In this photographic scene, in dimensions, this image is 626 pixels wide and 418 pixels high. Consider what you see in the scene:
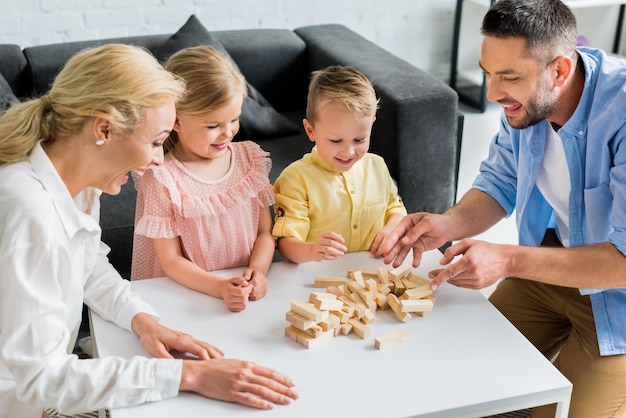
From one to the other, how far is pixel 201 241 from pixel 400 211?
545 mm

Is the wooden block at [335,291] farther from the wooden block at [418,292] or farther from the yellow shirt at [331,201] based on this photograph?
the yellow shirt at [331,201]

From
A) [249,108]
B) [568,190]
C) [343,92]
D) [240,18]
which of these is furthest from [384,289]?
[240,18]

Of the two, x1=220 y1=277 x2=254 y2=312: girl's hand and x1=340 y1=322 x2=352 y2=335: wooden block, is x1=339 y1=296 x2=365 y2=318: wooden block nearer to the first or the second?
x1=340 y1=322 x2=352 y2=335: wooden block

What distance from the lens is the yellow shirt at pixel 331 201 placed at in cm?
193

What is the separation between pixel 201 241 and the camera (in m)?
1.84

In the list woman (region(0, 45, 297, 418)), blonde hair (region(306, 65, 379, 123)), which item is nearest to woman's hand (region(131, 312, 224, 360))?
woman (region(0, 45, 297, 418))

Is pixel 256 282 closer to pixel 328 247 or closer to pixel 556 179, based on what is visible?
pixel 328 247

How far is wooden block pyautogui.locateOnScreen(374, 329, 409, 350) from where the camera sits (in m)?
1.50

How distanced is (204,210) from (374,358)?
575 mm

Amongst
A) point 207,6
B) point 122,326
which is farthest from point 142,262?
point 207,6

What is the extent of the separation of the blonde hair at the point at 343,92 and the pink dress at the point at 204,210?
21cm

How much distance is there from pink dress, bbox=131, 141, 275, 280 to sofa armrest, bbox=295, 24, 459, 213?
0.91 meters

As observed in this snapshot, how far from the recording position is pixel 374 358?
1468 millimetres

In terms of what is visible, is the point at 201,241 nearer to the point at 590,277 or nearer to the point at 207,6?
the point at 590,277
